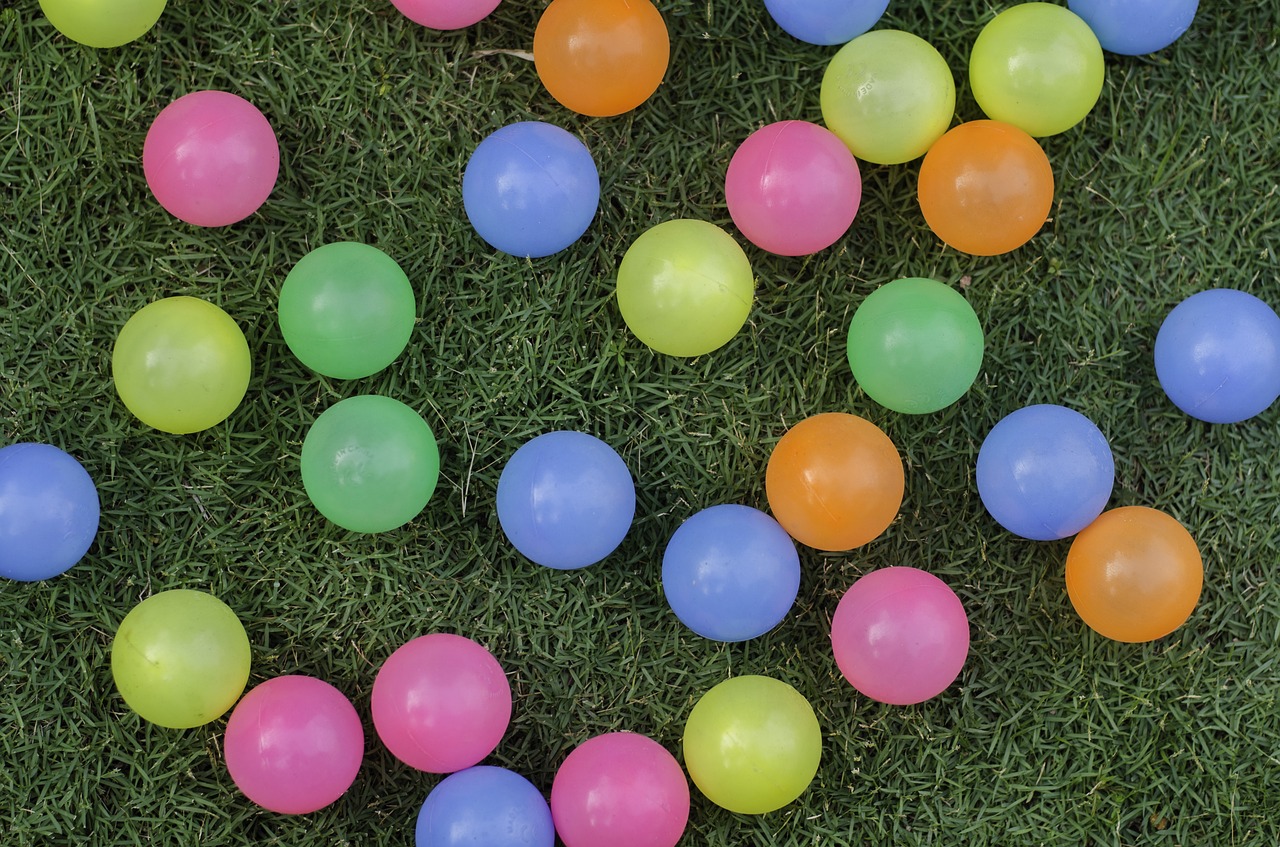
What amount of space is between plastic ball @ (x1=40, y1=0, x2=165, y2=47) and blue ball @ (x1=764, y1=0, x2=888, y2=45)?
1.41 m

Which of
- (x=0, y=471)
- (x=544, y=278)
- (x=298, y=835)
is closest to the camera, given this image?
(x=0, y=471)

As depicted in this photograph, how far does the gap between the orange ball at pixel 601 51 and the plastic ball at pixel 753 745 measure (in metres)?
1.35

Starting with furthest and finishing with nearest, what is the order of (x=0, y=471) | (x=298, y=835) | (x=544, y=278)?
(x=544, y=278) → (x=298, y=835) → (x=0, y=471)

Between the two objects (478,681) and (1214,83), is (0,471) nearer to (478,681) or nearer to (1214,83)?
(478,681)

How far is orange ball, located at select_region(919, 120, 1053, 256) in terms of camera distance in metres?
2.34

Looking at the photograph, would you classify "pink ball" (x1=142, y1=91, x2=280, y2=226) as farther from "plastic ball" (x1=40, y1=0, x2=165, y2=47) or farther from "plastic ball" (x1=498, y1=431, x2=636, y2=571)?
"plastic ball" (x1=498, y1=431, x2=636, y2=571)

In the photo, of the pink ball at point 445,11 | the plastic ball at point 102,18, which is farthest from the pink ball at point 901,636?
the plastic ball at point 102,18

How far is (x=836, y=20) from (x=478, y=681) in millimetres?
1688

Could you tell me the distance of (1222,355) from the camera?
240 centimetres

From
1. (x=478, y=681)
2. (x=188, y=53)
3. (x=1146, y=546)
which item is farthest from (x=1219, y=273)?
(x=188, y=53)

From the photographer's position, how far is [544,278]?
2.54m

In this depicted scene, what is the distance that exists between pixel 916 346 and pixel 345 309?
1.23m

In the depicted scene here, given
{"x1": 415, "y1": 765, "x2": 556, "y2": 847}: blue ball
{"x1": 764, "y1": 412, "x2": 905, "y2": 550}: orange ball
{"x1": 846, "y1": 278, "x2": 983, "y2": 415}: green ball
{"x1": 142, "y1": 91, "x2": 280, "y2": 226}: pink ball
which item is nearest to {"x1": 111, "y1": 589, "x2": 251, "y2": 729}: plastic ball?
{"x1": 415, "y1": 765, "x2": 556, "y2": 847}: blue ball

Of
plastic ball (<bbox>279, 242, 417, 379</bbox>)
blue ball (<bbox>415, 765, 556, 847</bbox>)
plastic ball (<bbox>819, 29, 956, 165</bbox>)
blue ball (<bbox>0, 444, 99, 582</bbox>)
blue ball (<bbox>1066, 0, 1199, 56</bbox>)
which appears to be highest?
blue ball (<bbox>1066, 0, 1199, 56</bbox>)
